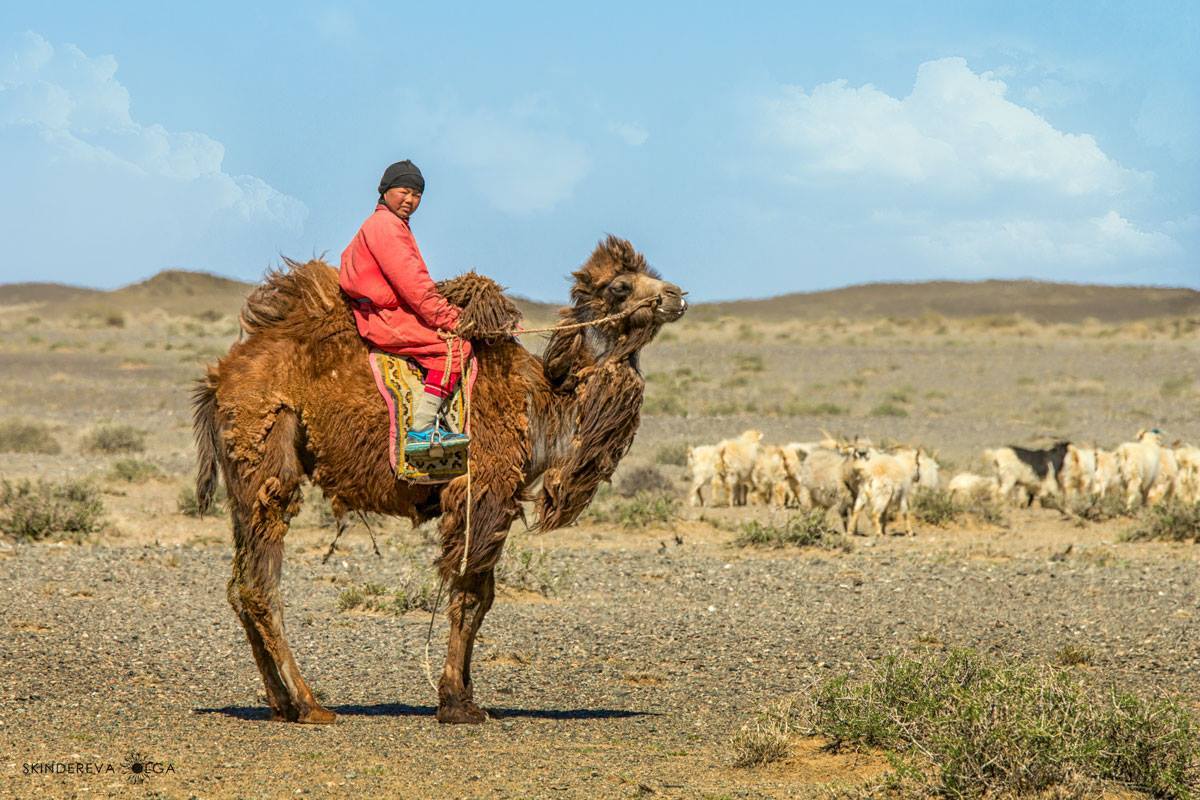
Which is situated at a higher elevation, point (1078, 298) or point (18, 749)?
point (1078, 298)

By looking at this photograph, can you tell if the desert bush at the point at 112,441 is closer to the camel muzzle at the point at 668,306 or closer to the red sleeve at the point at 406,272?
the red sleeve at the point at 406,272

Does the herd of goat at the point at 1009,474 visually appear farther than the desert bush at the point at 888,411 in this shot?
No

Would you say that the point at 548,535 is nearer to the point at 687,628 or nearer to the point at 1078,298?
the point at 687,628

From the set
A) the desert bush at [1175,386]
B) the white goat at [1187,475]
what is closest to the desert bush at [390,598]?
the white goat at [1187,475]

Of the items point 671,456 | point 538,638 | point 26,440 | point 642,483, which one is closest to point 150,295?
point 26,440

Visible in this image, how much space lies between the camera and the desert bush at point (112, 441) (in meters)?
27.4

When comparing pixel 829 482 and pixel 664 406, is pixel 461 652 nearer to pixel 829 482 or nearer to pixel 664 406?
pixel 829 482

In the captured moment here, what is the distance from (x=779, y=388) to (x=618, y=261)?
35.7 meters

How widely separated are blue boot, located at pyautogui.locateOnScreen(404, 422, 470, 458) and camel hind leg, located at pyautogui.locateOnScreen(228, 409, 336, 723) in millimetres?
650

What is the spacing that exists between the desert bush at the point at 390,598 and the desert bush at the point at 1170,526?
9.20m

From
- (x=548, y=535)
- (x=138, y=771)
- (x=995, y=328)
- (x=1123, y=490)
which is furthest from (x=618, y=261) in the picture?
(x=995, y=328)

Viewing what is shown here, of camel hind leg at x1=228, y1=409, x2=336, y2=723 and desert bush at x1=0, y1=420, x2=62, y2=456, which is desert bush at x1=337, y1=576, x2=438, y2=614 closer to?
camel hind leg at x1=228, y1=409, x2=336, y2=723

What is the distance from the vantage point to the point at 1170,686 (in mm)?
9891

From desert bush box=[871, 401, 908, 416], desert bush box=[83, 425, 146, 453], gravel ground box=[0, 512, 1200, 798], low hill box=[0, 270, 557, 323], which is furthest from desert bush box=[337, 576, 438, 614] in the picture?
low hill box=[0, 270, 557, 323]
